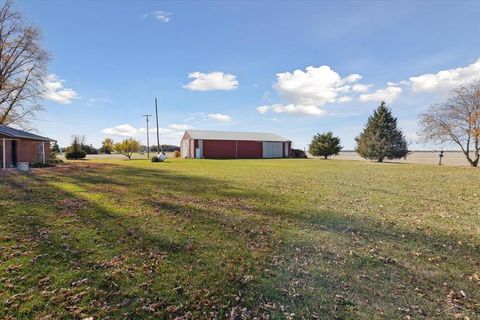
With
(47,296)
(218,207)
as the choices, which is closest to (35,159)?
(218,207)

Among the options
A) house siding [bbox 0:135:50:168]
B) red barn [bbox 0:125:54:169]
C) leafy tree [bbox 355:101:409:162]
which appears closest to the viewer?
red barn [bbox 0:125:54:169]

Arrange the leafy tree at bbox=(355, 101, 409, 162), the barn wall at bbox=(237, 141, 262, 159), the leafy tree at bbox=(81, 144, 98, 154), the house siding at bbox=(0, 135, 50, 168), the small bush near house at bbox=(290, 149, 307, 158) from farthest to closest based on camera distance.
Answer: the leafy tree at bbox=(81, 144, 98, 154)
the small bush near house at bbox=(290, 149, 307, 158)
the barn wall at bbox=(237, 141, 262, 159)
the leafy tree at bbox=(355, 101, 409, 162)
the house siding at bbox=(0, 135, 50, 168)

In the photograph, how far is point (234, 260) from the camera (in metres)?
4.59

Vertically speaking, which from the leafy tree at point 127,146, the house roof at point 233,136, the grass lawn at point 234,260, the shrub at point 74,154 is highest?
the house roof at point 233,136

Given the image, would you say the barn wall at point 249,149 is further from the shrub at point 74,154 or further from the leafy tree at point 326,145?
the shrub at point 74,154

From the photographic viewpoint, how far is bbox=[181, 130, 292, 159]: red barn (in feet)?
143

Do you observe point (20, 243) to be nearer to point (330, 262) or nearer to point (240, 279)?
point (240, 279)

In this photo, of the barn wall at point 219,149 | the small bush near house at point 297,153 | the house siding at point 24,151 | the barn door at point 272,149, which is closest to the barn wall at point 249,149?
the barn door at point 272,149

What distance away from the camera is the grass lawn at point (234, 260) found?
342 cm

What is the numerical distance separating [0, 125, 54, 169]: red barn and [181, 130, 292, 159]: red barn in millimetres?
21066

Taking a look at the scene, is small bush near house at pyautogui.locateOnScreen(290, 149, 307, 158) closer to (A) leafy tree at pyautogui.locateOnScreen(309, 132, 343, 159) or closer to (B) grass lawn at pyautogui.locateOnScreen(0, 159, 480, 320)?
(A) leafy tree at pyautogui.locateOnScreen(309, 132, 343, 159)

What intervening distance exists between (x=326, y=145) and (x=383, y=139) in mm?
9547

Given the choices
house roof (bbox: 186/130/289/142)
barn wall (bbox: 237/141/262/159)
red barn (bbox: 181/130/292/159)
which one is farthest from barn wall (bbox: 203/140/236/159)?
barn wall (bbox: 237/141/262/159)

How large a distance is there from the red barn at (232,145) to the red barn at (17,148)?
21.1 meters
